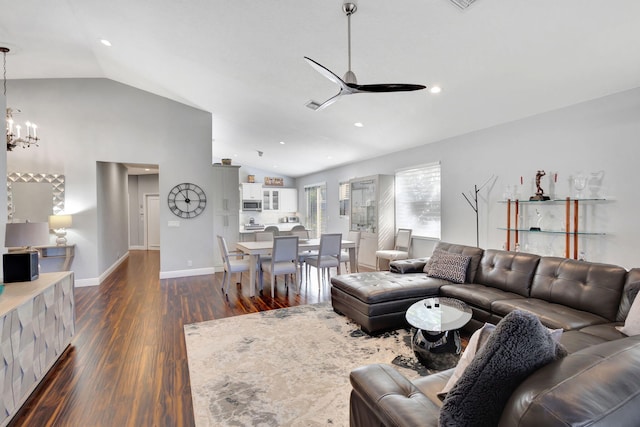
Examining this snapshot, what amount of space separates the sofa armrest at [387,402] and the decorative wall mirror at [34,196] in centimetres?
597

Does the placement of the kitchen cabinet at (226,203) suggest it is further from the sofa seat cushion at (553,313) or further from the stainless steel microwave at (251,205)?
the sofa seat cushion at (553,313)

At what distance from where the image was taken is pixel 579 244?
3.50 metres

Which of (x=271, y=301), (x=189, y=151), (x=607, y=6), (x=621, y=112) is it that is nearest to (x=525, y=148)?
(x=621, y=112)

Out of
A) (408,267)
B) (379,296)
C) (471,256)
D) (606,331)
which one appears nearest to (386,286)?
(379,296)

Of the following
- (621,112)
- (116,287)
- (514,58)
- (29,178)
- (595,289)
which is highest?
(514,58)

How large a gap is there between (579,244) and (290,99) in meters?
4.25

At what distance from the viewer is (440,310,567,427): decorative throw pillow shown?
0.89 meters

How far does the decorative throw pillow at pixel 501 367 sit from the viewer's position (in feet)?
2.92

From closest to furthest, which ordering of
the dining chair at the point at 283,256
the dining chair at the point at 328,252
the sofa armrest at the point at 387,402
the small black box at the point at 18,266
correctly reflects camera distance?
the sofa armrest at the point at 387,402 → the small black box at the point at 18,266 → the dining chair at the point at 283,256 → the dining chair at the point at 328,252

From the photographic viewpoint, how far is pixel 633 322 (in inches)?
80.4

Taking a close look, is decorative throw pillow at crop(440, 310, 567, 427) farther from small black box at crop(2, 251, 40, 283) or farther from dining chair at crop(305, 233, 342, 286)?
dining chair at crop(305, 233, 342, 286)

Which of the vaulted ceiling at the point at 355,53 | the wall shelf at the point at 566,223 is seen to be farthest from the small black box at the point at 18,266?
the wall shelf at the point at 566,223

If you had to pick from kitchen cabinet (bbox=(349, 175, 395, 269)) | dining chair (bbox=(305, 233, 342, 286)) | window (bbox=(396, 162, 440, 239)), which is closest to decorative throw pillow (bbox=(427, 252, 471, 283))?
dining chair (bbox=(305, 233, 342, 286))

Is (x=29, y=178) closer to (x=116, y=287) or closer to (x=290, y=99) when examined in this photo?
(x=116, y=287)
